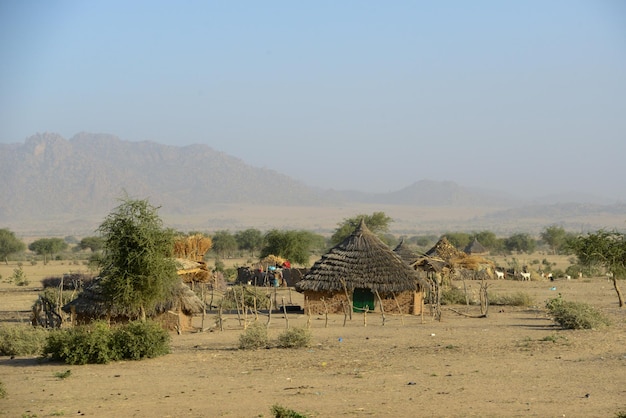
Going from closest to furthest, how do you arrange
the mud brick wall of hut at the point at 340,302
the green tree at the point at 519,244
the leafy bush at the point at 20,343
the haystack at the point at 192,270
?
the leafy bush at the point at 20,343
the mud brick wall of hut at the point at 340,302
the haystack at the point at 192,270
the green tree at the point at 519,244

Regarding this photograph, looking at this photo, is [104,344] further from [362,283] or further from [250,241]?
[250,241]

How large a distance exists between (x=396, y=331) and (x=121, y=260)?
23.0 feet

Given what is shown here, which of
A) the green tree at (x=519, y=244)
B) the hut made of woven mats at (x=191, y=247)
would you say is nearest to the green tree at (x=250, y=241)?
the green tree at (x=519, y=244)

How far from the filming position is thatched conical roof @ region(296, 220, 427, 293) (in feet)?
87.0

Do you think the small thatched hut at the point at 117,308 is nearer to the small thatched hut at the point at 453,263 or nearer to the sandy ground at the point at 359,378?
the sandy ground at the point at 359,378

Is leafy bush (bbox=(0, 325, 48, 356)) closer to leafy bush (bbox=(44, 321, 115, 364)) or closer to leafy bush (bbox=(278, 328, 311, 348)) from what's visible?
leafy bush (bbox=(44, 321, 115, 364))

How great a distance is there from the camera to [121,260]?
798 inches

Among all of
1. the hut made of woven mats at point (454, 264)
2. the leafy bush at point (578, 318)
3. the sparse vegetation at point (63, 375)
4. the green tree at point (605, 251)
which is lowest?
the sparse vegetation at point (63, 375)

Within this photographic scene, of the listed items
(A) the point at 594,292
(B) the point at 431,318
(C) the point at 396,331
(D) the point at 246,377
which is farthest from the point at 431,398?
(A) the point at 594,292

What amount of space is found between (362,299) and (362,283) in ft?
3.05

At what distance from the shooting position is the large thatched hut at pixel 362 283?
26.5 meters

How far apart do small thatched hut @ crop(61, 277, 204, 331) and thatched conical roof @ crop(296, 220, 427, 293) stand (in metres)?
4.88

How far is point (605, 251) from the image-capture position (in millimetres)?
29109

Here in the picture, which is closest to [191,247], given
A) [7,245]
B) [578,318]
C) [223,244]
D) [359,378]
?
[578,318]
